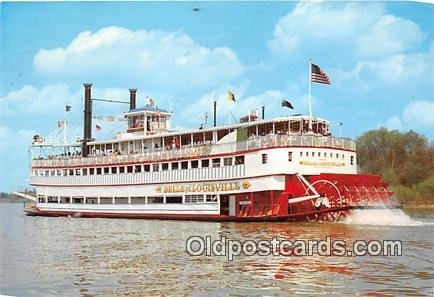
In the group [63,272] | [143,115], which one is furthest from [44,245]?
[143,115]

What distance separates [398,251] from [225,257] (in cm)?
358

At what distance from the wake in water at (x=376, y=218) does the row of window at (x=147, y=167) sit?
4.45 meters

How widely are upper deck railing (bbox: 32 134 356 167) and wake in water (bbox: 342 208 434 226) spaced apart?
104 inches

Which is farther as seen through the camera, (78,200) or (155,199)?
(78,200)

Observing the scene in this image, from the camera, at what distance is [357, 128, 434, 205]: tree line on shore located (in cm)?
3200

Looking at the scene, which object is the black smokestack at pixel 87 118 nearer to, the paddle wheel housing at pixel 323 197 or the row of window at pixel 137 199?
the row of window at pixel 137 199

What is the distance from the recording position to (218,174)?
23797mm

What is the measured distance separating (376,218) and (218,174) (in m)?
5.96

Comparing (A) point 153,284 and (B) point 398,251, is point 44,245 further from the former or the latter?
(B) point 398,251

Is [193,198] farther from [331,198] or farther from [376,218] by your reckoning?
[376,218]

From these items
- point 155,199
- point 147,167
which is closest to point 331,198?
point 155,199

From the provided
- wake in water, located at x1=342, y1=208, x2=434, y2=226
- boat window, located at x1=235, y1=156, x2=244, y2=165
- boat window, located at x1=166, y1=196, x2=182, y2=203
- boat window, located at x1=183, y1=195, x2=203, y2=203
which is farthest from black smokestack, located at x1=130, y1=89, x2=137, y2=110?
wake in water, located at x1=342, y1=208, x2=434, y2=226

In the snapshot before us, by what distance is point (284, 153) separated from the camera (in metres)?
21.5

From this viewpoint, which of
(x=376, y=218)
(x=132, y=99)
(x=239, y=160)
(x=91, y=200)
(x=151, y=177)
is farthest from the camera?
(x=132, y=99)
